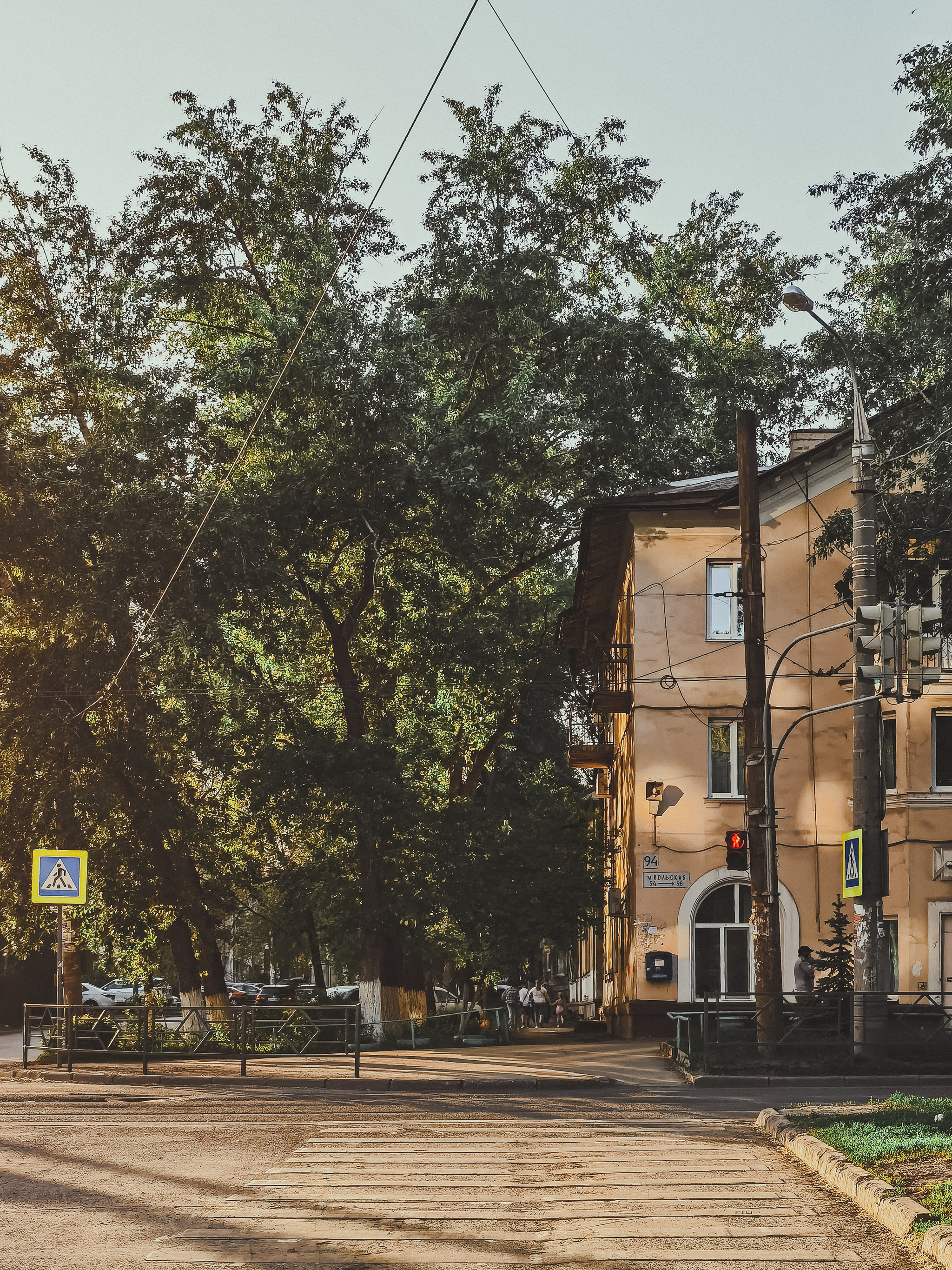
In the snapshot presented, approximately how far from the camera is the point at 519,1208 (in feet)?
28.7

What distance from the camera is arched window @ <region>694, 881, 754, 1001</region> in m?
27.8

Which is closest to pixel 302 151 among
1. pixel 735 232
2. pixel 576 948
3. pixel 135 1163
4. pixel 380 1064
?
pixel 735 232

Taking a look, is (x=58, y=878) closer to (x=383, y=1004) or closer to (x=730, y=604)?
(x=383, y=1004)

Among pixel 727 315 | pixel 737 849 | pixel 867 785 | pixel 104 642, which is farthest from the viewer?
pixel 727 315

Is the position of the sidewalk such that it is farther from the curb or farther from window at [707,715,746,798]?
window at [707,715,746,798]

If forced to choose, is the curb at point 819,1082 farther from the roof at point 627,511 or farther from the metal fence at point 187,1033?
the roof at point 627,511

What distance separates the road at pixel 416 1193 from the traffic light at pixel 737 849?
5.44 meters

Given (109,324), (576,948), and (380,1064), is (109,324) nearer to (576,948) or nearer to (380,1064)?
(380,1064)

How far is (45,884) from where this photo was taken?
20656mm

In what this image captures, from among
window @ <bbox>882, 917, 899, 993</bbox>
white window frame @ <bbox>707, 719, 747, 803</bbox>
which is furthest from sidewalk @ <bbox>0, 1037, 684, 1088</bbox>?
white window frame @ <bbox>707, 719, 747, 803</bbox>

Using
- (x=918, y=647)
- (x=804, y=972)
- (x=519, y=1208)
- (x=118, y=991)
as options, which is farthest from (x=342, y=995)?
(x=519, y=1208)

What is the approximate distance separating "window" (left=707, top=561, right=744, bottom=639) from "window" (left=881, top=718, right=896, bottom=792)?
3369 millimetres

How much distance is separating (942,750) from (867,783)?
992 cm

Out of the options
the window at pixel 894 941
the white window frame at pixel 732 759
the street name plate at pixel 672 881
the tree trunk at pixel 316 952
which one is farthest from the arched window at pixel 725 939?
the tree trunk at pixel 316 952
